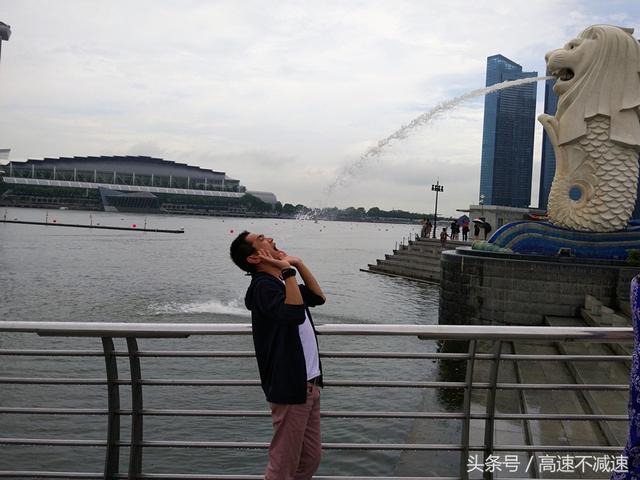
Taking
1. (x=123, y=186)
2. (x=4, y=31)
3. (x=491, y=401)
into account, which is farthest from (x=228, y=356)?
(x=123, y=186)

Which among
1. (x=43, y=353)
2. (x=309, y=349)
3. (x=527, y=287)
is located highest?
(x=309, y=349)

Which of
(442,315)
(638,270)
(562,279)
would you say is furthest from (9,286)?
(638,270)

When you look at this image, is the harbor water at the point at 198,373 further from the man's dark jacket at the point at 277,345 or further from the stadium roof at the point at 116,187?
the stadium roof at the point at 116,187

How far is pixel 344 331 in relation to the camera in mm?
2752

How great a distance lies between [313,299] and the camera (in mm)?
2848

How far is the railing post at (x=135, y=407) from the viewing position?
2832 millimetres

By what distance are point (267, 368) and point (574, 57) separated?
540 inches

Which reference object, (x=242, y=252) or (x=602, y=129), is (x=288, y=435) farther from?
(x=602, y=129)

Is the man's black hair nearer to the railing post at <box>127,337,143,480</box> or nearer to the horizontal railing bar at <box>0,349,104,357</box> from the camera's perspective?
the railing post at <box>127,337,143,480</box>

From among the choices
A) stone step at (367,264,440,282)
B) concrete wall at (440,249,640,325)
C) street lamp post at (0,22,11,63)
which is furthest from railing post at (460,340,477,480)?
street lamp post at (0,22,11,63)

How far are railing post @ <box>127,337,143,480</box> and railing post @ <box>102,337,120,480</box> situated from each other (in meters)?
0.07

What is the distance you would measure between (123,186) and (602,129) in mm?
130525

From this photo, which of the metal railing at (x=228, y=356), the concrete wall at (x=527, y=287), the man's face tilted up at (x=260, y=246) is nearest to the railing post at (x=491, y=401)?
the metal railing at (x=228, y=356)

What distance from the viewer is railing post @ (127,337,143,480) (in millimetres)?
2832
